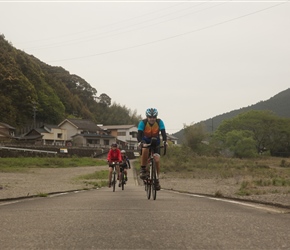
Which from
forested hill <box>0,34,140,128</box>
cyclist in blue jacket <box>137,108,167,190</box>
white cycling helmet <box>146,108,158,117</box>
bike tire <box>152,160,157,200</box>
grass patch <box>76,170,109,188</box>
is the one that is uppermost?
forested hill <box>0,34,140,128</box>

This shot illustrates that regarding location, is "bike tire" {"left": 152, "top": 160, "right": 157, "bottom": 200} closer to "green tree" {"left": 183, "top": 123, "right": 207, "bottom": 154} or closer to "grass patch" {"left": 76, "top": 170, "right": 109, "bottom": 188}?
"grass patch" {"left": 76, "top": 170, "right": 109, "bottom": 188}

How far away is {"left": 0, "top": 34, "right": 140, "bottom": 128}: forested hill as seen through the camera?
7744cm

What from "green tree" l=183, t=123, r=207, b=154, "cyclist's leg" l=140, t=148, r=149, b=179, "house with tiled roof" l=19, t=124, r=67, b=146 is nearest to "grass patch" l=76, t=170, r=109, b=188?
"cyclist's leg" l=140, t=148, r=149, b=179

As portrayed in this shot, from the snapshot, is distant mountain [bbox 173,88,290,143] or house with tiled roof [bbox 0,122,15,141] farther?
distant mountain [bbox 173,88,290,143]

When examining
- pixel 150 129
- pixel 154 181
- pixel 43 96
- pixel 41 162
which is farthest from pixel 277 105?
pixel 150 129

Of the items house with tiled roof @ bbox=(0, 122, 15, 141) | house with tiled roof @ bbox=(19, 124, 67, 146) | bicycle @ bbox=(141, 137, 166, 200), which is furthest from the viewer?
house with tiled roof @ bbox=(19, 124, 67, 146)

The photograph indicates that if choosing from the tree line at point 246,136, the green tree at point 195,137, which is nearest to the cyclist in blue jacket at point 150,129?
the tree line at point 246,136

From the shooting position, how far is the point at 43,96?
8694 cm

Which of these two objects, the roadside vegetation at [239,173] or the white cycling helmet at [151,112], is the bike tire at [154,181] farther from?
the roadside vegetation at [239,173]

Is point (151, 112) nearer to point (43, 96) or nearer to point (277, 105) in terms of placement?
point (43, 96)

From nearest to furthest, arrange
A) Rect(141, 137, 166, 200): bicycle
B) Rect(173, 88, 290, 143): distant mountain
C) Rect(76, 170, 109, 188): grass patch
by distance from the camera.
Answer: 1. Rect(141, 137, 166, 200): bicycle
2. Rect(76, 170, 109, 188): grass patch
3. Rect(173, 88, 290, 143): distant mountain

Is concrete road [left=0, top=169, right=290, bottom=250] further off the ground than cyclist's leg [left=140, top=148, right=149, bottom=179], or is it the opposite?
cyclist's leg [left=140, top=148, right=149, bottom=179]

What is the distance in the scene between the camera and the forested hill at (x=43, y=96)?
7744 centimetres

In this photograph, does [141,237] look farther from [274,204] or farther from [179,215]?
[274,204]
